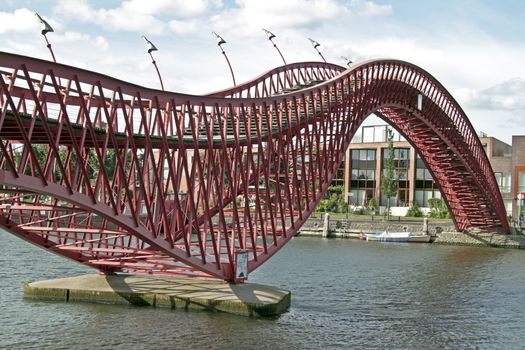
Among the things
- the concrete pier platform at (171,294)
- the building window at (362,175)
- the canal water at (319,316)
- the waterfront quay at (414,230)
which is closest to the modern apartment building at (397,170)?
the building window at (362,175)

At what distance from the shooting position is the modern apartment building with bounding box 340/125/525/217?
114750 millimetres

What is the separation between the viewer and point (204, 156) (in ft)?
145

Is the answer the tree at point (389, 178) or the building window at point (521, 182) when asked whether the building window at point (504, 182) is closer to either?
the building window at point (521, 182)

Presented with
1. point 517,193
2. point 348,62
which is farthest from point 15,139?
point 517,193

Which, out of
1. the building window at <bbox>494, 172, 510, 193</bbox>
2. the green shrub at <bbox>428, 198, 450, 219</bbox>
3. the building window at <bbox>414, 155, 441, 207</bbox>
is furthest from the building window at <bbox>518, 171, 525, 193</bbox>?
the building window at <bbox>414, 155, 441, 207</bbox>

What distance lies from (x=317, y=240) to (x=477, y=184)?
1982 cm

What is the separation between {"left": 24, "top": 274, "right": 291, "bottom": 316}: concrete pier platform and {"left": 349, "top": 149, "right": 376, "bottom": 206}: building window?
87672mm

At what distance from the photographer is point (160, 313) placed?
3522 cm

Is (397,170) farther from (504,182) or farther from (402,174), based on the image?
(504,182)

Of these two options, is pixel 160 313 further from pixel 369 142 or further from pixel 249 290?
pixel 369 142

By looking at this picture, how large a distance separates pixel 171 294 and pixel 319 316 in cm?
747

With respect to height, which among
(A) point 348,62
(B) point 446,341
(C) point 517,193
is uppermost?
(A) point 348,62

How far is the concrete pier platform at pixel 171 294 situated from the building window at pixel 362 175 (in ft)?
288

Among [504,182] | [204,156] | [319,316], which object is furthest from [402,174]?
[319,316]
